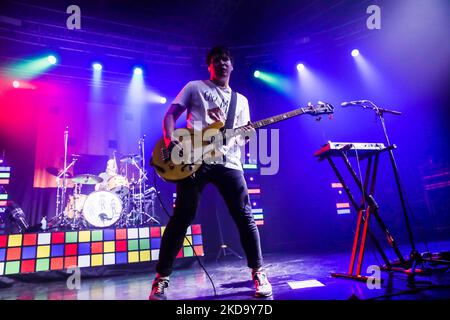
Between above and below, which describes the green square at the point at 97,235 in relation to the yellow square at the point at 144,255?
above

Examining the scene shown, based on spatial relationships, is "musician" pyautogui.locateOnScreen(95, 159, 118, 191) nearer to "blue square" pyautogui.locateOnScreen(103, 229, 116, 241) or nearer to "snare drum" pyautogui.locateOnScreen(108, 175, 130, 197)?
"snare drum" pyautogui.locateOnScreen(108, 175, 130, 197)

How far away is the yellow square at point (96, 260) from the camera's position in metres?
4.16

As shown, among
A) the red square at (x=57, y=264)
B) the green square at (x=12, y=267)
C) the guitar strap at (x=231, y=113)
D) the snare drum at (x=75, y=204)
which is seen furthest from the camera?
the snare drum at (x=75, y=204)

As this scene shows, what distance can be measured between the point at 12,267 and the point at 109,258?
3.96 ft

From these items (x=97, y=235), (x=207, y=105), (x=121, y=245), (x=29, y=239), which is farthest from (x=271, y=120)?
(x=29, y=239)

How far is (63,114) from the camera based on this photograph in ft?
26.8

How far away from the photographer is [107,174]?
7.22 m

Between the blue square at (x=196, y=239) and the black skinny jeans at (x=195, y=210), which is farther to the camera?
the blue square at (x=196, y=239)

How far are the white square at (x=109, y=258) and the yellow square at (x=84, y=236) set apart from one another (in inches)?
14.6

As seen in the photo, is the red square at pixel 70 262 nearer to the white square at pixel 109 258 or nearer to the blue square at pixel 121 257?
the white square at pixel 109 258

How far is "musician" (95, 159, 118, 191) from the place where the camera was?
7133 millimetres

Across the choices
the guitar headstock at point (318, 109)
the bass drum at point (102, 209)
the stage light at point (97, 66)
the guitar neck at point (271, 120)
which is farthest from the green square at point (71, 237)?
the stage light at point (97, 66)

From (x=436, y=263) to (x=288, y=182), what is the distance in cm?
433
